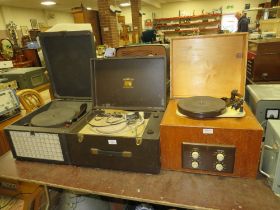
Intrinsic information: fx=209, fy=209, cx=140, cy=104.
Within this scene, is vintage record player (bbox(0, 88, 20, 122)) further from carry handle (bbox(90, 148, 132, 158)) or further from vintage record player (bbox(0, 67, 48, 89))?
carry handle (bbox(90, 148, 132, 158))

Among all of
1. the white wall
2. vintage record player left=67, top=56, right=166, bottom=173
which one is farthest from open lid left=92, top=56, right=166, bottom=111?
the white wall

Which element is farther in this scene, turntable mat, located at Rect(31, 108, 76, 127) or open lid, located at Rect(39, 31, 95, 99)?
open lid, located at Rect(39, 31, 95, 99)

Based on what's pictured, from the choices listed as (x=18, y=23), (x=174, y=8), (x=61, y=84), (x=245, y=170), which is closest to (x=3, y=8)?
(x=18, y=23)

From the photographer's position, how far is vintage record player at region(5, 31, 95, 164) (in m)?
0.99

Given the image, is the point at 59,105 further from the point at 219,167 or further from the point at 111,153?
the point at 219,167

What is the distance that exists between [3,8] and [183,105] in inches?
353

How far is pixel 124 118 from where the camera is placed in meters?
1.04

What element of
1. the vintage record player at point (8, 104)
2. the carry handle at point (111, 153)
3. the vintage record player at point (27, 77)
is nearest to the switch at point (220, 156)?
the carry handle at point (111, 153)

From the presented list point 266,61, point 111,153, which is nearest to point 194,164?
point 111,153

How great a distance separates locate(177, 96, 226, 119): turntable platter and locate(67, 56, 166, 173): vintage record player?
13 cm

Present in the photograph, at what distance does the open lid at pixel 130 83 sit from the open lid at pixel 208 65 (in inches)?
4.6

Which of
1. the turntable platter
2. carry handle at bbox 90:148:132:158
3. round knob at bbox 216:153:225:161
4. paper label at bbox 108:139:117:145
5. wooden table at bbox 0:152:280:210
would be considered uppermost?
the turntable platter

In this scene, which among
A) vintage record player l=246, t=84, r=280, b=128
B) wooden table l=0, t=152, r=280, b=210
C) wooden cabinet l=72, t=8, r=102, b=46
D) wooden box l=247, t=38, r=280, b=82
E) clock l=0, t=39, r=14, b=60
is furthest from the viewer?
wooden cabinet l=72, t=8, r=102, b=46

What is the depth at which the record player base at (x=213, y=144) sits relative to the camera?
776 millimetres
